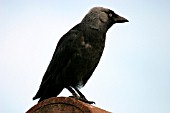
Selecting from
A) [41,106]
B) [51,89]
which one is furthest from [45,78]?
[41,106]

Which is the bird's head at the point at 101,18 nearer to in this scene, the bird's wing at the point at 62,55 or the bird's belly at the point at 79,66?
the bird's wing at the point at 62,55

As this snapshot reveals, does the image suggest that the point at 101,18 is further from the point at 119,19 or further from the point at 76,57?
the point at 76,57

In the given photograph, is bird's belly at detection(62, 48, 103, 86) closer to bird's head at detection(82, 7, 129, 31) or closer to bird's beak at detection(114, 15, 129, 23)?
bird's head at detection(82, 7, 129, 31)

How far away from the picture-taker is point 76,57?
210 inches

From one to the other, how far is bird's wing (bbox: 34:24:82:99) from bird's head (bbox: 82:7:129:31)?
0.77 feet

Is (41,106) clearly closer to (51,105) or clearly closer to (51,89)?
(51,105)

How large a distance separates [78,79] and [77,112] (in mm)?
1536

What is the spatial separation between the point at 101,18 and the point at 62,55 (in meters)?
0.83

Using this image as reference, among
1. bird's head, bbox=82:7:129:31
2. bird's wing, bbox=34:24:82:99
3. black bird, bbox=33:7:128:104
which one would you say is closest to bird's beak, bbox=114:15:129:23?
bird's head, bbox=82:7:129:31

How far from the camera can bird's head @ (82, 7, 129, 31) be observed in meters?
5.65

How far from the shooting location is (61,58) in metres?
5.55

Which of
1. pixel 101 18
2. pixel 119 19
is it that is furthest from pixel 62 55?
pixel 119 19

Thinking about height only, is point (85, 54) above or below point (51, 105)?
above

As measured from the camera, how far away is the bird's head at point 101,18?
565cm
